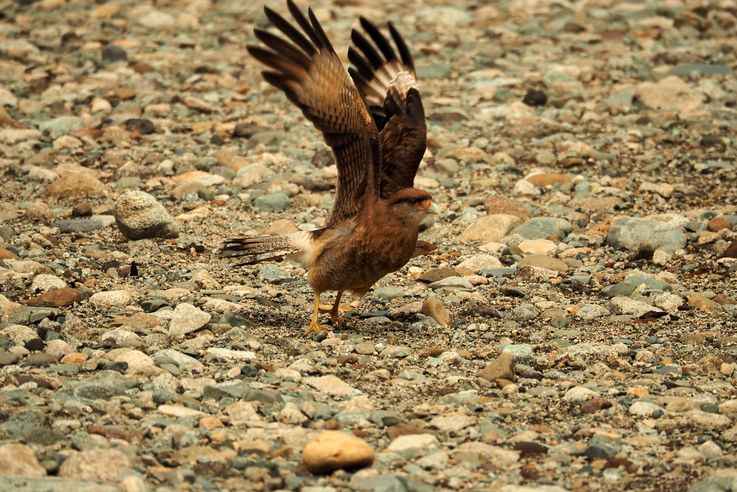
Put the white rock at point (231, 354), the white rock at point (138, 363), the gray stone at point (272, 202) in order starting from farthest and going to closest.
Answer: the gray stone at point (272, 202), the white rock at point (231, 354), the white rock at point (138, 363)

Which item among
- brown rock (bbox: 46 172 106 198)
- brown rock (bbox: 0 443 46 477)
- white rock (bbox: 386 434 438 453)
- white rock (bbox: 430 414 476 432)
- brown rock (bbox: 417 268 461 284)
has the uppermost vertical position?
brown rock (bbox: 0 443 46 477)

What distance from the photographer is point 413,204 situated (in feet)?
24.6

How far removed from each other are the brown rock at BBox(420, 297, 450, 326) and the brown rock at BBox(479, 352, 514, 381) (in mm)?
1030

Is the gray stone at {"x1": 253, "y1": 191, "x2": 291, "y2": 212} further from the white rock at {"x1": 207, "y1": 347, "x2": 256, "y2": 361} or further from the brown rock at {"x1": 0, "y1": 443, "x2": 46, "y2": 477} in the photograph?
the brown rock at {"x1": 0, "y1": 443, "x2": 46, "y2": 477}

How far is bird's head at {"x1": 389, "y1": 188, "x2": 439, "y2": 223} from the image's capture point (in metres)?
7.48

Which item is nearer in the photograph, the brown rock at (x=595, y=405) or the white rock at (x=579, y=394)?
the brown rock at (x=595, y=405)

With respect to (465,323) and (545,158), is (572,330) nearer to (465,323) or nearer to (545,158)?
(465,323)

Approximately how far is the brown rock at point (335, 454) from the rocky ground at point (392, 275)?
19mm

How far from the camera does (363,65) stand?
28.9ft

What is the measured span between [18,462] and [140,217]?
4.10 metres

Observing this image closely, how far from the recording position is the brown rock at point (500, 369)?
22.0ft

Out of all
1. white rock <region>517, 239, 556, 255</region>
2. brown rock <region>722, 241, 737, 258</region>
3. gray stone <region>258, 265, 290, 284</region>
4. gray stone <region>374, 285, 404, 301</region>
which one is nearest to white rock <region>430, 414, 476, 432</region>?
gray stone <region>374, 285, 404, 301</region>

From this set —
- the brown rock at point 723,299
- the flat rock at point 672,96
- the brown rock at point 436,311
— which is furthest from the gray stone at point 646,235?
the flat rock at point 672,96

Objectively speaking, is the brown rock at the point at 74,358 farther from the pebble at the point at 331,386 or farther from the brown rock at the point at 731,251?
the brown rock at the point at 731,251
